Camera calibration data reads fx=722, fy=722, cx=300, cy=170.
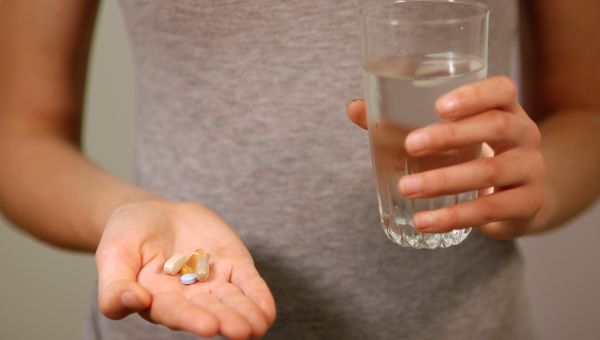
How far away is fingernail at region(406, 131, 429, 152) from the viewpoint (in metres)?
0.57

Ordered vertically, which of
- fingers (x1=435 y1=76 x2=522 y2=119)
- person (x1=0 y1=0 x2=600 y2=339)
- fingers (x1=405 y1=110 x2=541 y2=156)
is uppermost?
fingers (x1=435 y1=76 x2=522 y2=119)

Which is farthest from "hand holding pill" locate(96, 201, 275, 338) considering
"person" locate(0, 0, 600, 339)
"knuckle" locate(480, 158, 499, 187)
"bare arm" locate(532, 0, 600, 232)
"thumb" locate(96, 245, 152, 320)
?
"bare arm" locate(532, 0, 600, 232)

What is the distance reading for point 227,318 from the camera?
569 millimetres

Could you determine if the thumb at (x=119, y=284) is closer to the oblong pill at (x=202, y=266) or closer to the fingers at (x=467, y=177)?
the oblong pill at (x=202, y=266)

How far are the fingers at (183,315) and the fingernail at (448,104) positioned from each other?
0.80ft

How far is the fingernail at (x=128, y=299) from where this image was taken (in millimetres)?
586

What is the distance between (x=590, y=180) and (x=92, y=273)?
1395 mm

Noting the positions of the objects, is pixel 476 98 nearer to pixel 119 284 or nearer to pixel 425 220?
pixel 425 220

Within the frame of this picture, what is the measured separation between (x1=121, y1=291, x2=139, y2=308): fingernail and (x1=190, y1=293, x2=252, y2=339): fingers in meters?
0.05

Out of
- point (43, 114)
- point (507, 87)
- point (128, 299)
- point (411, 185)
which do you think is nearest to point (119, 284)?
point (128, 299)

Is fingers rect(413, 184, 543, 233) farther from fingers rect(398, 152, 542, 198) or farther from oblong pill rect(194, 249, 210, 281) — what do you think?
oblong pill rect(194, 249, 210, 281)

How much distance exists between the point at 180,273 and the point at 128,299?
0.09m

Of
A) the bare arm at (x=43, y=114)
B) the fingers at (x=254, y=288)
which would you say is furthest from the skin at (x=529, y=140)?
the bare arm at (x=43, y=114)

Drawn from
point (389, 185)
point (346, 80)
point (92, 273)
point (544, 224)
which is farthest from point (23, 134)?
point (92, 273)
